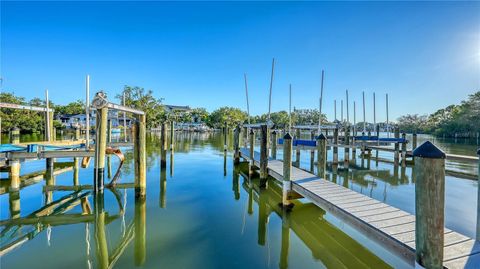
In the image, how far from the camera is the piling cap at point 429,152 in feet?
8.02

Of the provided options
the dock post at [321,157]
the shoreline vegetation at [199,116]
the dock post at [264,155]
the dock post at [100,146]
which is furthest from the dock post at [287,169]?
the shoreline vegetation at [199,116]

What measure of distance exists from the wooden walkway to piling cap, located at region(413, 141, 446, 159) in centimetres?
121

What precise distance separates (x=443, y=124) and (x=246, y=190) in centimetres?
6100

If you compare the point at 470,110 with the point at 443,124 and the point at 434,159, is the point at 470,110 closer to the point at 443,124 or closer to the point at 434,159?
the point at 443,124

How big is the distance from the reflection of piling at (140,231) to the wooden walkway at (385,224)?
3.61 meters

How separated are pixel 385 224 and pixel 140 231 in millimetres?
4780

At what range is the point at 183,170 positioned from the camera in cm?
1170

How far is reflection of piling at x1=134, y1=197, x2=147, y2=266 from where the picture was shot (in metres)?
4.12

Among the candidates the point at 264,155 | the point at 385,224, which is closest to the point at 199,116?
the point at 264,155

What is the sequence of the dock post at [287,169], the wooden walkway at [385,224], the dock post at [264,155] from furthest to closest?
the dock post at [264,155] < the dock post at [287,169] < the wooden walkway at [385,224]

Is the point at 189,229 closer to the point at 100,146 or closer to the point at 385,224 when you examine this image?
the point at 100,146

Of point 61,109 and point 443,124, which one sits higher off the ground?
point 61,109

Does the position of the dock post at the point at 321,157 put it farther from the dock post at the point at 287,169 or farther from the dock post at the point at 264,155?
the dock post at the point at 264,155

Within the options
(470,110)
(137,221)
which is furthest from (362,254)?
(470,110)
